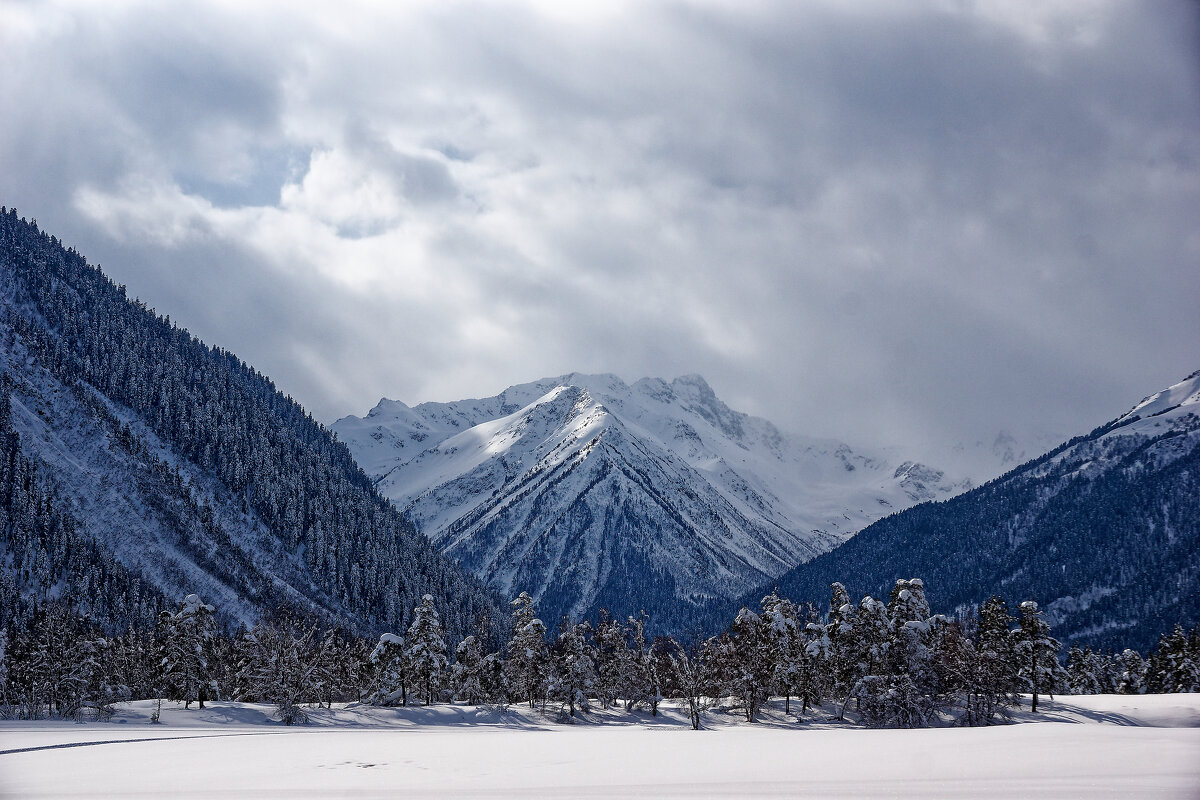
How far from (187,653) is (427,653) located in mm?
24663

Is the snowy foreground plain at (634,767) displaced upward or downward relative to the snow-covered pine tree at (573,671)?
upward

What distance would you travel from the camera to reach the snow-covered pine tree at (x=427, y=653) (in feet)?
295

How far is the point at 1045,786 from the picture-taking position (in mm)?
17828

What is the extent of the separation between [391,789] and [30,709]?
6413 centimetres

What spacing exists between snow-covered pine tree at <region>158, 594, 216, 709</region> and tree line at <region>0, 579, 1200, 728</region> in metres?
0.16

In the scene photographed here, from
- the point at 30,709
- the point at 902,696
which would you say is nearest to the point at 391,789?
the point at 902,696

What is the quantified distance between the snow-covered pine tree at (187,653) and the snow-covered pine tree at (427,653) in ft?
68.8

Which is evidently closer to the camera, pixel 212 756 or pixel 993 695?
pixel 212 756

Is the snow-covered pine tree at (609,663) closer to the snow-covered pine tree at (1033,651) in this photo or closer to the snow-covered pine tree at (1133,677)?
the snow-covered pine tree at (1033,651)

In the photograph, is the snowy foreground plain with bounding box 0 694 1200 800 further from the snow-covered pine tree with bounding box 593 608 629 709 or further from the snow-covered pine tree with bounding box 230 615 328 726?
the snow-covered pine tree with bounding box 593 608 629 709

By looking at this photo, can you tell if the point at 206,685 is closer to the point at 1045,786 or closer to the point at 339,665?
the point at 339,665

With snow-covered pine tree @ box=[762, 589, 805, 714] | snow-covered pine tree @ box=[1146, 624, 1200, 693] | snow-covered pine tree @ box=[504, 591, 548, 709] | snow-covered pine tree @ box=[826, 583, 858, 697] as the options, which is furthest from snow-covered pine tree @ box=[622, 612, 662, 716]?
snow-covered pine tree @ box=[1146, 624, 1200, 693]

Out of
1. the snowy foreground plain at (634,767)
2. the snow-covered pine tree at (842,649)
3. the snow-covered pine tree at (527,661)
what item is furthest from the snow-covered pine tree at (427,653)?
the snowy foreground plain at (634,767)

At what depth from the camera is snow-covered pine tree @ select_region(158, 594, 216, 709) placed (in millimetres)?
77562
